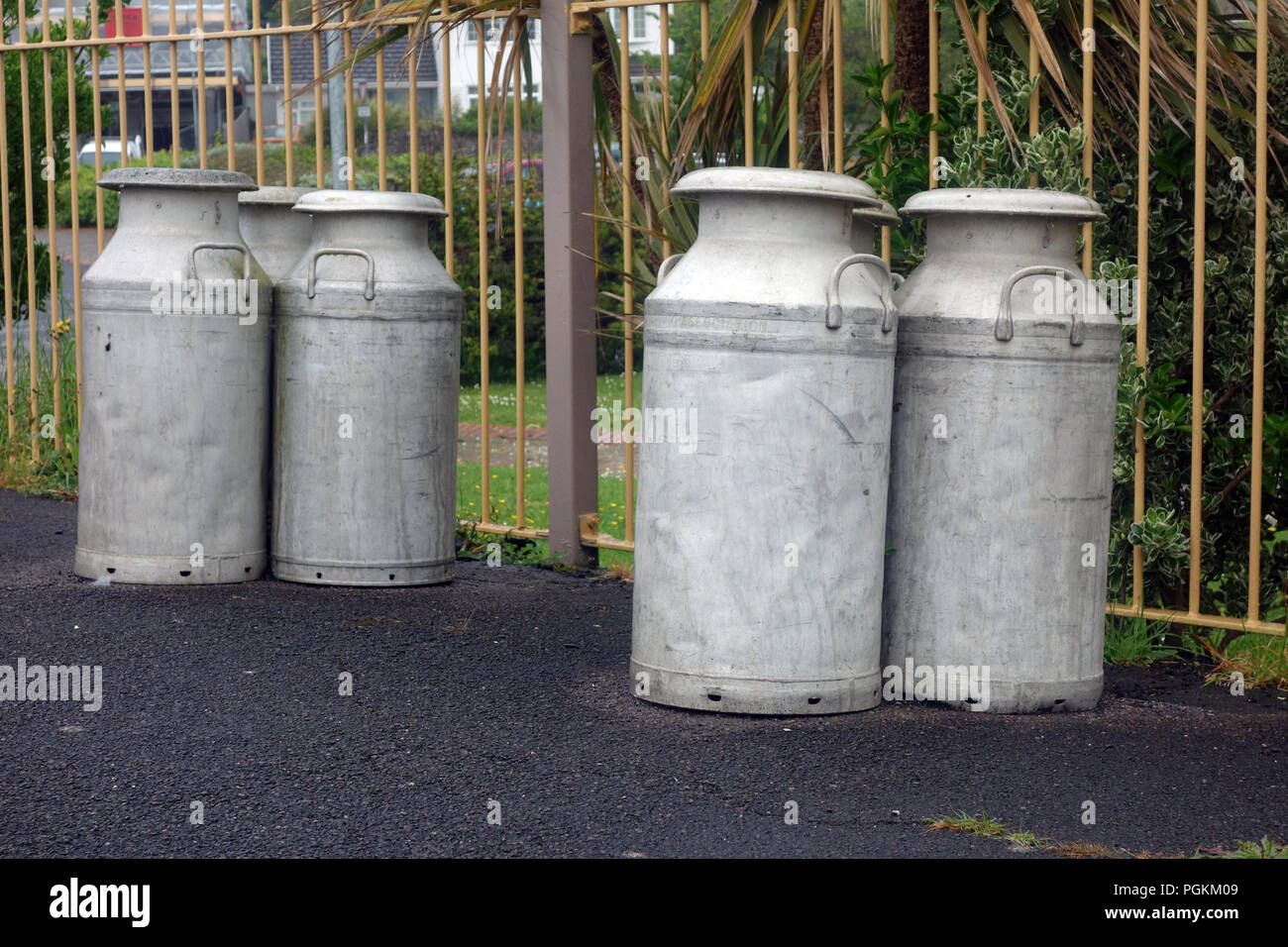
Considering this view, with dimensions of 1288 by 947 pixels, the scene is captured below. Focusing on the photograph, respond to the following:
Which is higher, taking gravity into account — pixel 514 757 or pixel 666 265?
pixel 666 265

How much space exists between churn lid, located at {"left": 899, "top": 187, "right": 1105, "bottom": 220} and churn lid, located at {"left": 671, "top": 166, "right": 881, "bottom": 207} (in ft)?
0.71

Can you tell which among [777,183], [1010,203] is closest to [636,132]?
[777,183]

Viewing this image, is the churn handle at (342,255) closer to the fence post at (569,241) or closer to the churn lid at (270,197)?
the churn lid at (270,197)

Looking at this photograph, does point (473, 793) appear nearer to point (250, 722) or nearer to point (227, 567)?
point (250, 722)

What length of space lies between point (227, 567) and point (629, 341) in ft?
5.52

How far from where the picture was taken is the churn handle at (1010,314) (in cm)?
438

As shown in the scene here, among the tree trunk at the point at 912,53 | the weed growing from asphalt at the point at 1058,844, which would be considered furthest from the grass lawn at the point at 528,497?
the weed growing from asphalt at the point at 1058,844

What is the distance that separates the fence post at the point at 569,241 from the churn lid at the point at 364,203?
0.68m

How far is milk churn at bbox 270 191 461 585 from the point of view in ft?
19.4

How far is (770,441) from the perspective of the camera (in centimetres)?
434

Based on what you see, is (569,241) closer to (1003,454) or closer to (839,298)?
(839,298)

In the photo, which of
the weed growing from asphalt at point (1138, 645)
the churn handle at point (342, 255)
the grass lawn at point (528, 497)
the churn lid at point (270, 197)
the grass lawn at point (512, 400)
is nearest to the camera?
the weed growing from asphalt at point (1138, 645)

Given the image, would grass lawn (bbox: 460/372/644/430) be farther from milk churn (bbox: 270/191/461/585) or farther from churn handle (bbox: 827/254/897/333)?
churn handle (bbox: 827/254/897/333)

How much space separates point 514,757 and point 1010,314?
173cm
